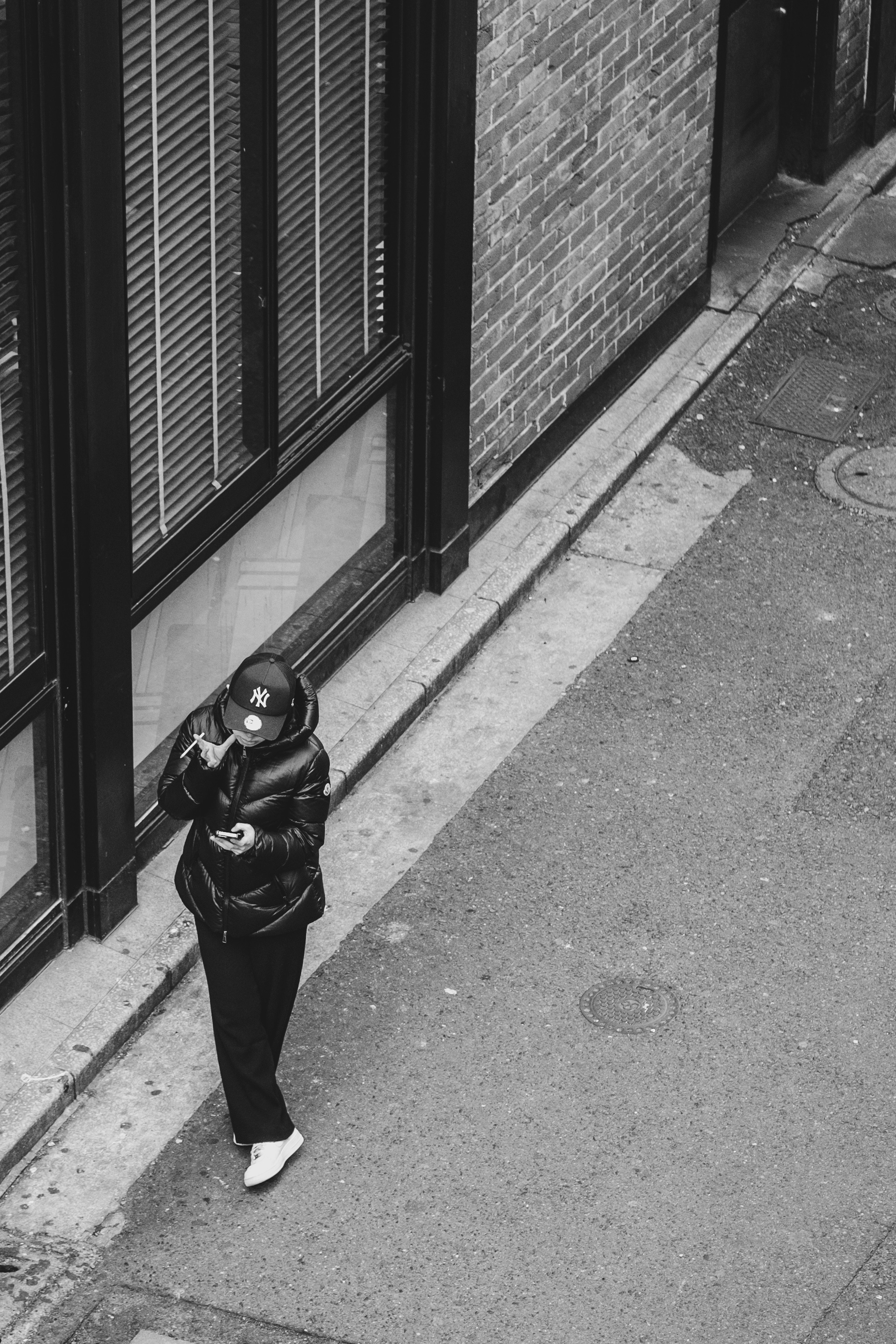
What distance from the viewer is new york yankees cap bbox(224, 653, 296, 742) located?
6277 millimetres

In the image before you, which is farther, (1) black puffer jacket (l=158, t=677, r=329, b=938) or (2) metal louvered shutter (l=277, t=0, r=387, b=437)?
(2) metal louvered shutter (l=277, t=0, r=387, b=437)

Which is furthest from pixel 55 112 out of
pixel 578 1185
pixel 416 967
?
pixel 578 1185

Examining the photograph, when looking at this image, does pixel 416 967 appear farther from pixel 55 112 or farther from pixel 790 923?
pixel 55 112

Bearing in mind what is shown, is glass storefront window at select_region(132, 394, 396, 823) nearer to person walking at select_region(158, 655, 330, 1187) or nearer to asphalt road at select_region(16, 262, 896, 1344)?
asphalt road at select_region(16, 262, 896, 1344)

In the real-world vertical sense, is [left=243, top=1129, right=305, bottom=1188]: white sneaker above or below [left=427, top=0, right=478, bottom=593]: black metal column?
below

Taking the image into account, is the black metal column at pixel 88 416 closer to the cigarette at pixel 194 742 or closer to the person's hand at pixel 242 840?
the cigarette at pixel 194 742

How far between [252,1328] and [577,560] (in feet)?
15.3

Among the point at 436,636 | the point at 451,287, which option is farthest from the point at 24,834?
the point at 451,287

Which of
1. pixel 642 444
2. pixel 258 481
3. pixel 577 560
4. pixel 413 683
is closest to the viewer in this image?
pixel 258 481

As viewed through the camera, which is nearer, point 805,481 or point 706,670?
point 706,670

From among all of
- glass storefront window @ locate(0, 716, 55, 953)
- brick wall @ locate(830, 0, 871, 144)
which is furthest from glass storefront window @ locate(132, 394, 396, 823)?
brick wall @ locate(830, 0, 871, 144)

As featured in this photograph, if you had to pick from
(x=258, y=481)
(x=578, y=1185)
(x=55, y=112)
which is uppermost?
(x=55, y=112)

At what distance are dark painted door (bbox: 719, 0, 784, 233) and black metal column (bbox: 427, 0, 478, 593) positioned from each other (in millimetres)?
3530

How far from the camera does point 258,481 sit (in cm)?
843
